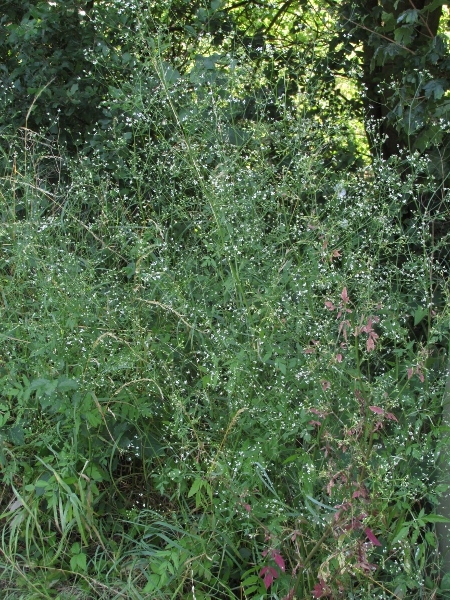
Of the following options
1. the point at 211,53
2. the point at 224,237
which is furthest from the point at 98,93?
the point at 224,237

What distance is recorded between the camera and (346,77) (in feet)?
14.9

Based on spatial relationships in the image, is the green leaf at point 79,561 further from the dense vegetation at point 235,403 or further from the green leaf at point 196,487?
the green leaf at point 196,487

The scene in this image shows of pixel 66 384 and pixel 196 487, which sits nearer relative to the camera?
pixel 196 487

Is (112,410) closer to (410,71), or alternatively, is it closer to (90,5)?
(410,71)

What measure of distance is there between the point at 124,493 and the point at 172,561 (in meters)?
0.54

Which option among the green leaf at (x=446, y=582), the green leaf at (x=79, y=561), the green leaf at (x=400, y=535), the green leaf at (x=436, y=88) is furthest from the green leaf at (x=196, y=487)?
the green leaf at (x=436, y=88)

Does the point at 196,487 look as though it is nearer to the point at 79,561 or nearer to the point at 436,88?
the point at 79,561

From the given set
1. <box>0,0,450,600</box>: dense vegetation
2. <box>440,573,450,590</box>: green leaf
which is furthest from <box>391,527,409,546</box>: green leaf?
<box>440,573,450,590</box>: green leaf

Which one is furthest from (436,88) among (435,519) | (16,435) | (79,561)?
(79,561)

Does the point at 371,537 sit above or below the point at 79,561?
above

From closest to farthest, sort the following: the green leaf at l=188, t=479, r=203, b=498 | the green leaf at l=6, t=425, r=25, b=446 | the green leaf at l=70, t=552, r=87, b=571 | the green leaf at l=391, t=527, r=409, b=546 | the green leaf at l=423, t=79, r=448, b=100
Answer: the green leaf at l=391, t=527, r=409, b=546 → the green leaf at l=188, t=479, r=203, b=498 → the green leaf at l=70, t=552, r=87, b=571 → the green leaf at l=6, t=425, r=25, b=446 → the green leaf at l=423, t=79, r=448, b=100

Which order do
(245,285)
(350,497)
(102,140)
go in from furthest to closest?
1. (102,140)
2. (245,285)
3. (350,497)

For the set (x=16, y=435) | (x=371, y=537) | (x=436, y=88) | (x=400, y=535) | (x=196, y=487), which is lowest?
(x=16, y=435)

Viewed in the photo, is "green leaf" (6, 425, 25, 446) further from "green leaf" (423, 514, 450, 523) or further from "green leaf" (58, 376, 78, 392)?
"green leaf" (423, 514, 450, 523)
